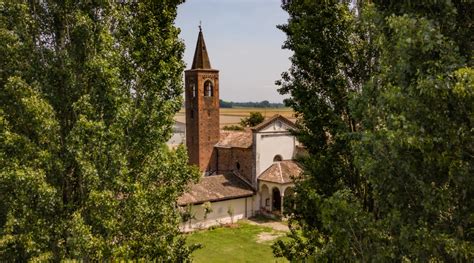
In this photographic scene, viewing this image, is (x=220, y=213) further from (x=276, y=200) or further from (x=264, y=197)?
(x=276, y=200)

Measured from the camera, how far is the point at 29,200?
9227 millimetres

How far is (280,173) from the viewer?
1403 inches

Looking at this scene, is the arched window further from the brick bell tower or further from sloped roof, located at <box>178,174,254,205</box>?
sloped roof, located at <box>178,174,254,205</box>

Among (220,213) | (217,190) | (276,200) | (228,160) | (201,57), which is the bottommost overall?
(220,213)

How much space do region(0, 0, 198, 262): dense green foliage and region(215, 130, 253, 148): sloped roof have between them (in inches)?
1059

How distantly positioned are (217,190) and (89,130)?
25102 millimetres

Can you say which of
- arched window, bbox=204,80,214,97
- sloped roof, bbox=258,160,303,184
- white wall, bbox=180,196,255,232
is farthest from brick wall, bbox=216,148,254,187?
arched window, bbox=204,80,214,97

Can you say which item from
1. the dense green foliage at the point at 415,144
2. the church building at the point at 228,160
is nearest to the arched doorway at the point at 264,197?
the church building at the point at 228,160

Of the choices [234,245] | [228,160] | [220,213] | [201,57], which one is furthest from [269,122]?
[234,245]

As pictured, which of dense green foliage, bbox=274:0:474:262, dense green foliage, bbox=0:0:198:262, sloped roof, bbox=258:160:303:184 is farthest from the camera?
sloped roof, bbox=258:160:303:184

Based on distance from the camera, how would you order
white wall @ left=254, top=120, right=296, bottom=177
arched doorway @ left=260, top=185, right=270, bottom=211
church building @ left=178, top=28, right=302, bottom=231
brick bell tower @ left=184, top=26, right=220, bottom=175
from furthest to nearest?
brick bell tower @ left=184, top=26, right=220, bottom=175 < white wall @ left=254, top=120, right=296, bottom=177 < arched doorway @ left=260, top=185, right=270, bottom=211 < church building @ left=178, top=28, right=302, bottom=231

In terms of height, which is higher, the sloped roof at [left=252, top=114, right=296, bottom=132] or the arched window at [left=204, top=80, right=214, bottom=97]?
the arched window at [left=204, top=80, right=214, bottom=97]

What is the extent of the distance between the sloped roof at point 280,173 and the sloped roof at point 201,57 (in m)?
12.2

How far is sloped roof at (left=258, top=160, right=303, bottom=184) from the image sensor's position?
35000mm
